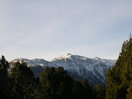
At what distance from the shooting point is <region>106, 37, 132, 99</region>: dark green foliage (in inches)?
3534

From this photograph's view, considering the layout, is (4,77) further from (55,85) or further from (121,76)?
(121,76)

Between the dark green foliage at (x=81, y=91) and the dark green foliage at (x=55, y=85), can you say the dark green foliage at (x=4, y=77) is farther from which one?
the dark green foliage at (x=81, y=91)

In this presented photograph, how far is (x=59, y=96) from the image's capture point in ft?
387

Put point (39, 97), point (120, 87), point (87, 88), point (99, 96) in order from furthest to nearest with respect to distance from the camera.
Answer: point (99, 96) → point (87, 88) → point (39, 97) → point (120, 87)

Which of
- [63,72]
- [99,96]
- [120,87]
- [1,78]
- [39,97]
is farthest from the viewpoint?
[99,96]

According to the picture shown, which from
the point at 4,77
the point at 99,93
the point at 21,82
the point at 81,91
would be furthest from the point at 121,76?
the point at 99,93

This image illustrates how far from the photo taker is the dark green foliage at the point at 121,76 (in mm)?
89762

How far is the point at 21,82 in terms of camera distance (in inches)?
4611

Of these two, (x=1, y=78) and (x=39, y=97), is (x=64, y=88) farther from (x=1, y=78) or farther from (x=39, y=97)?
(x=1, y=78)

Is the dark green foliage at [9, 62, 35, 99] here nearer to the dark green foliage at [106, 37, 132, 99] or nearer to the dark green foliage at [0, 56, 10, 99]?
the dark green foliage at [0, 56, 10, 99]

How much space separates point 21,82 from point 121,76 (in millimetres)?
36315

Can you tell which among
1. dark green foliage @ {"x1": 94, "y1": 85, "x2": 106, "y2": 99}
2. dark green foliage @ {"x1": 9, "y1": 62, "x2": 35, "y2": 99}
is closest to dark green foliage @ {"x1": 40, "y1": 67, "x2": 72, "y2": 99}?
dark green foliage @ {"x1": 9, "y1": 62, "x2": 35, "y2": 99}

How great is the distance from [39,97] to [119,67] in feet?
94.7

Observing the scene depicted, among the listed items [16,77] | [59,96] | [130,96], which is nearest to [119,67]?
[130,96]
